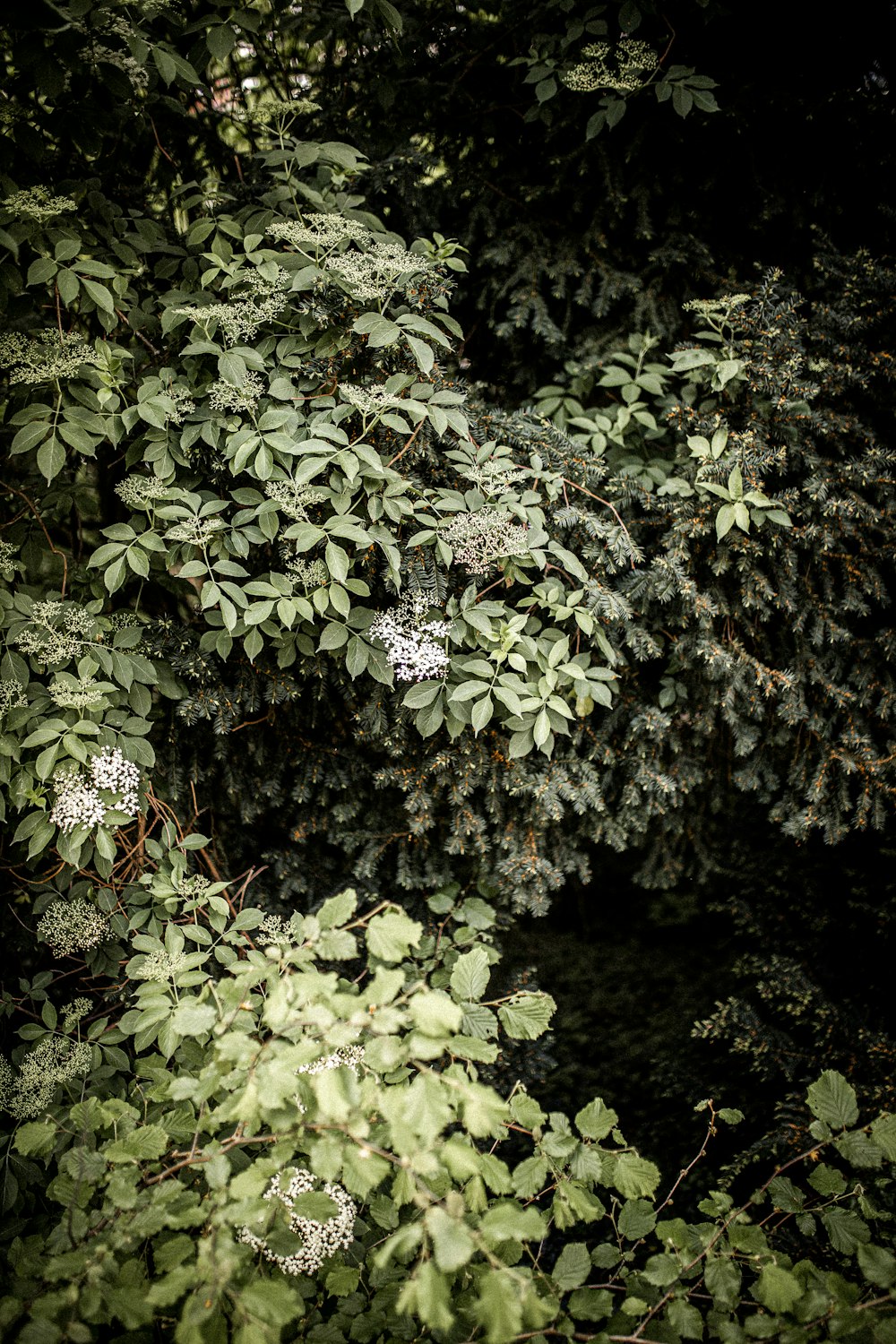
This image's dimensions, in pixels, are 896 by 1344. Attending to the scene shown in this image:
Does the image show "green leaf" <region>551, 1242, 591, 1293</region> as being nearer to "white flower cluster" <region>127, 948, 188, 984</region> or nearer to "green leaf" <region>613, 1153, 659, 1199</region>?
"green leaf" <region>613, 1153, 659, 1199</region>

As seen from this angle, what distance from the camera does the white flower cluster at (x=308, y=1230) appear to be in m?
1.30

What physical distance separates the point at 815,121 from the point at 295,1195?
130 inches

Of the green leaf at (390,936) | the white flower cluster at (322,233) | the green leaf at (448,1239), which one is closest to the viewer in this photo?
the green leaf at (448,1239)

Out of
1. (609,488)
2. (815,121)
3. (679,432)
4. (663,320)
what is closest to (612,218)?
(663,320)

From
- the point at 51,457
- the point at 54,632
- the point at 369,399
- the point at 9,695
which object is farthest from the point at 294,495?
the point at 9,695

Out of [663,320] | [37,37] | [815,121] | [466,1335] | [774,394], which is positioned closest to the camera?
[466,1335]

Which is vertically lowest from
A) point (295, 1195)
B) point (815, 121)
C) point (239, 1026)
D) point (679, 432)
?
point (295, 1195)

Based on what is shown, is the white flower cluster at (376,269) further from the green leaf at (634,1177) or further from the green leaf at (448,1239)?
the green leaf at (634,1177)

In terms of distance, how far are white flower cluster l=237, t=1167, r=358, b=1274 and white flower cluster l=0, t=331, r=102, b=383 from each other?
1.83m

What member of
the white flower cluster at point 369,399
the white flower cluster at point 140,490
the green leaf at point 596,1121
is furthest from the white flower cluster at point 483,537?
the green leaf at point 596,1121

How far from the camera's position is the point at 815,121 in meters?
2.28

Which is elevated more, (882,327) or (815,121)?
(815,121)

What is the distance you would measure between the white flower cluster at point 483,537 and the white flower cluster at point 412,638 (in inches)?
6.3

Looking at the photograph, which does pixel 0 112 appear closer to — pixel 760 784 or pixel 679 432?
pixel 679 432
